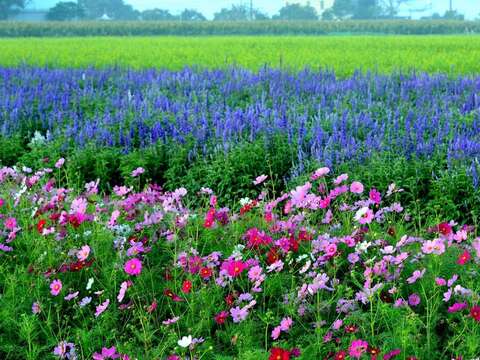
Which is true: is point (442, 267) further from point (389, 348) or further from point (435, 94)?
point (435, 94)

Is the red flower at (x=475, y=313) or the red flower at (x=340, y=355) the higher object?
the red flower at (x=475, y=313)

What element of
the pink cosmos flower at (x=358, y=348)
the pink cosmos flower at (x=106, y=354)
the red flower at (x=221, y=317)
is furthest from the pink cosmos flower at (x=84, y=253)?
the pink cosmos flower at (x=358, y=348)

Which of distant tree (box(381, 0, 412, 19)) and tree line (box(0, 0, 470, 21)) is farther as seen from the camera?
distant tree (box(381, 0, 412, 19))

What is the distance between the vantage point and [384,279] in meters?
4.24

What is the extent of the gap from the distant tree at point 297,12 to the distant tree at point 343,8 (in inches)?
147

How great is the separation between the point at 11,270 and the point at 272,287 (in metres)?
1.82

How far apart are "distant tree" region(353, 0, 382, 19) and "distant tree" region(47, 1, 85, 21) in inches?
1899

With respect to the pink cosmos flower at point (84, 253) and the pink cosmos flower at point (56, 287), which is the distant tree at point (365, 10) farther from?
the pink cosmos flower at point (56, 287)

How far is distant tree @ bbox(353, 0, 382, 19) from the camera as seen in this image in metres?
122

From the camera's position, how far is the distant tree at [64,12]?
95750 millimetres

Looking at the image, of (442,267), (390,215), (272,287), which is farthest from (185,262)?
(390,215)

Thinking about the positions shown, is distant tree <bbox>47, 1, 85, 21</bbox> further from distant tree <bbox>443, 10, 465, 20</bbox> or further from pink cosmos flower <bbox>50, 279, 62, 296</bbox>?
pink cosmos flower <bbox>50, 279, 62, 296</bbox>

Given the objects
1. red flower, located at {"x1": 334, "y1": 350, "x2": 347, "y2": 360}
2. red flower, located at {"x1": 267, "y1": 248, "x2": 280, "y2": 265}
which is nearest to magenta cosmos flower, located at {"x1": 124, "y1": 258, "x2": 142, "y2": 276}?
red flower, located at {"x1": 267, "y1": 248, "x2": 280, "y2": 265}

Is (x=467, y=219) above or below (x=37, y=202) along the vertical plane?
below
